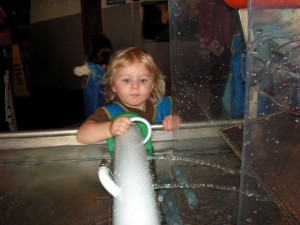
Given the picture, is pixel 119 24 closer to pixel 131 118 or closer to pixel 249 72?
pixel 131 118

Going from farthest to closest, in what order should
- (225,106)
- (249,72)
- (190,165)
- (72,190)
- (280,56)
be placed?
(225,106) < (190,165) < (72,190) < (280,56) < (249,72)

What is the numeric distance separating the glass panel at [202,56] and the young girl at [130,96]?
0.08 meters

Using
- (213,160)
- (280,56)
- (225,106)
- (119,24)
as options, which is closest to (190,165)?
(213,160)

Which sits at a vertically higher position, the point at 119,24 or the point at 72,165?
the point at 119,24

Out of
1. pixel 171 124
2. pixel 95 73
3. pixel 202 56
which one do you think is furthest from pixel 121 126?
pixel 95 73

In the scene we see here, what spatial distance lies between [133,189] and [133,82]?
26.4 inches

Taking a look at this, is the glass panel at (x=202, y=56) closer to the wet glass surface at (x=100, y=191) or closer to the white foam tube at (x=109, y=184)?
the wet glass surface at (x=100, y=191)

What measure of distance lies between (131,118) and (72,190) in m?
0.28

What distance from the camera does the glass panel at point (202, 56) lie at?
1.17 meters

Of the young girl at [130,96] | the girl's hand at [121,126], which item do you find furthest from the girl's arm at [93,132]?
the girl's hand at [121,126]

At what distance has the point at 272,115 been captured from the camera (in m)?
A: 0.73

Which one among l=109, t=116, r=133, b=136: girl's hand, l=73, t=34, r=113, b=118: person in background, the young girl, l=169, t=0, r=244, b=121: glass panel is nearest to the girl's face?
the young girl

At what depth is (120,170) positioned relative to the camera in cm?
64

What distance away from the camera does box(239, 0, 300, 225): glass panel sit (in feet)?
1.97
